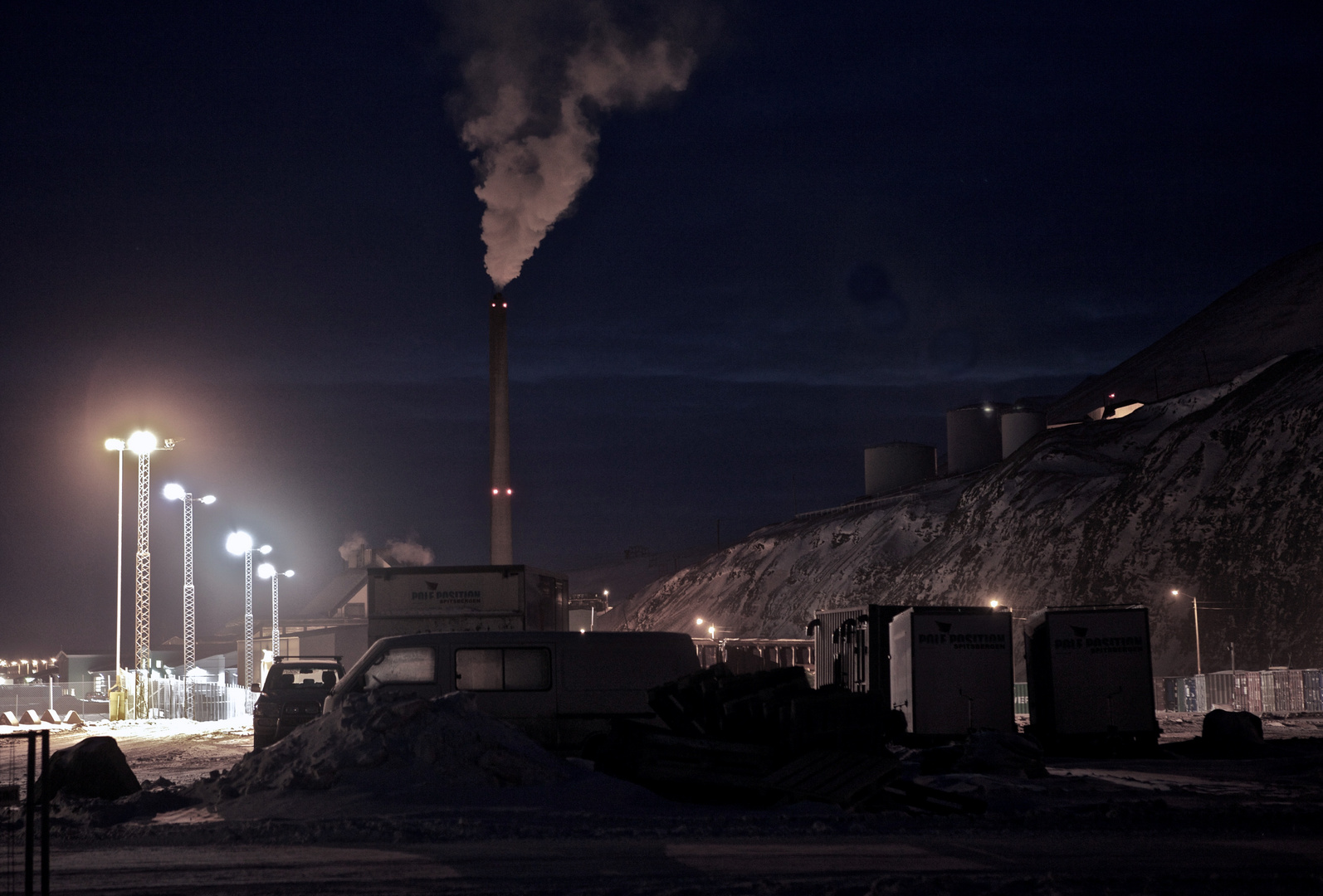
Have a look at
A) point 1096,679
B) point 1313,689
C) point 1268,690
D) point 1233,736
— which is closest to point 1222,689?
point 1268,690

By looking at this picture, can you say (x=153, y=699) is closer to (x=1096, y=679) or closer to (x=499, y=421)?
(x=499, y=421)

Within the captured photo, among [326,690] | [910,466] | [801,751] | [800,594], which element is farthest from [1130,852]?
[910,466]

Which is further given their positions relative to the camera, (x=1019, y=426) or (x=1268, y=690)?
(x=1019, y=426)

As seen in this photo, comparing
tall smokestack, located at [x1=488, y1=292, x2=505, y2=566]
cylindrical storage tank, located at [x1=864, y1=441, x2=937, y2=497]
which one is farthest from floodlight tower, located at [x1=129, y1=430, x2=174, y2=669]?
cylindrical storage tank, located at [x1=864, y1=441, x2=937, y2=497]

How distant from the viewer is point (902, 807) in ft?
39.3

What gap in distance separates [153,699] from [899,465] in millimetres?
63884

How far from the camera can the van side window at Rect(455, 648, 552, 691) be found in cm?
1466

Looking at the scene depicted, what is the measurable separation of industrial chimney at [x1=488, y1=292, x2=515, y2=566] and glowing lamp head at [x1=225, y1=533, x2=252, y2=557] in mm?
11156

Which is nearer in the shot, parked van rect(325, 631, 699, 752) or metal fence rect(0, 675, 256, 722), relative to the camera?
parked van rect(325, 631, 699, 752)

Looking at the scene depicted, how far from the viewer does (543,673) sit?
14.6 metres

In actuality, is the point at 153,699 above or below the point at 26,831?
below

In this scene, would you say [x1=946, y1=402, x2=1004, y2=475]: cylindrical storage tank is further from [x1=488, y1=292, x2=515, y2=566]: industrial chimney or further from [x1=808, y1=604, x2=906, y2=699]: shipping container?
[x1=808, y1=604, x2=906, y2=699]: shipping container

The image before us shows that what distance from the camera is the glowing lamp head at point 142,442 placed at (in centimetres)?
3838

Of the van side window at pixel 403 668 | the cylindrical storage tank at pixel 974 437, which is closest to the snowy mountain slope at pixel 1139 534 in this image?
the cylindrical storage tank at pixel 974 437
